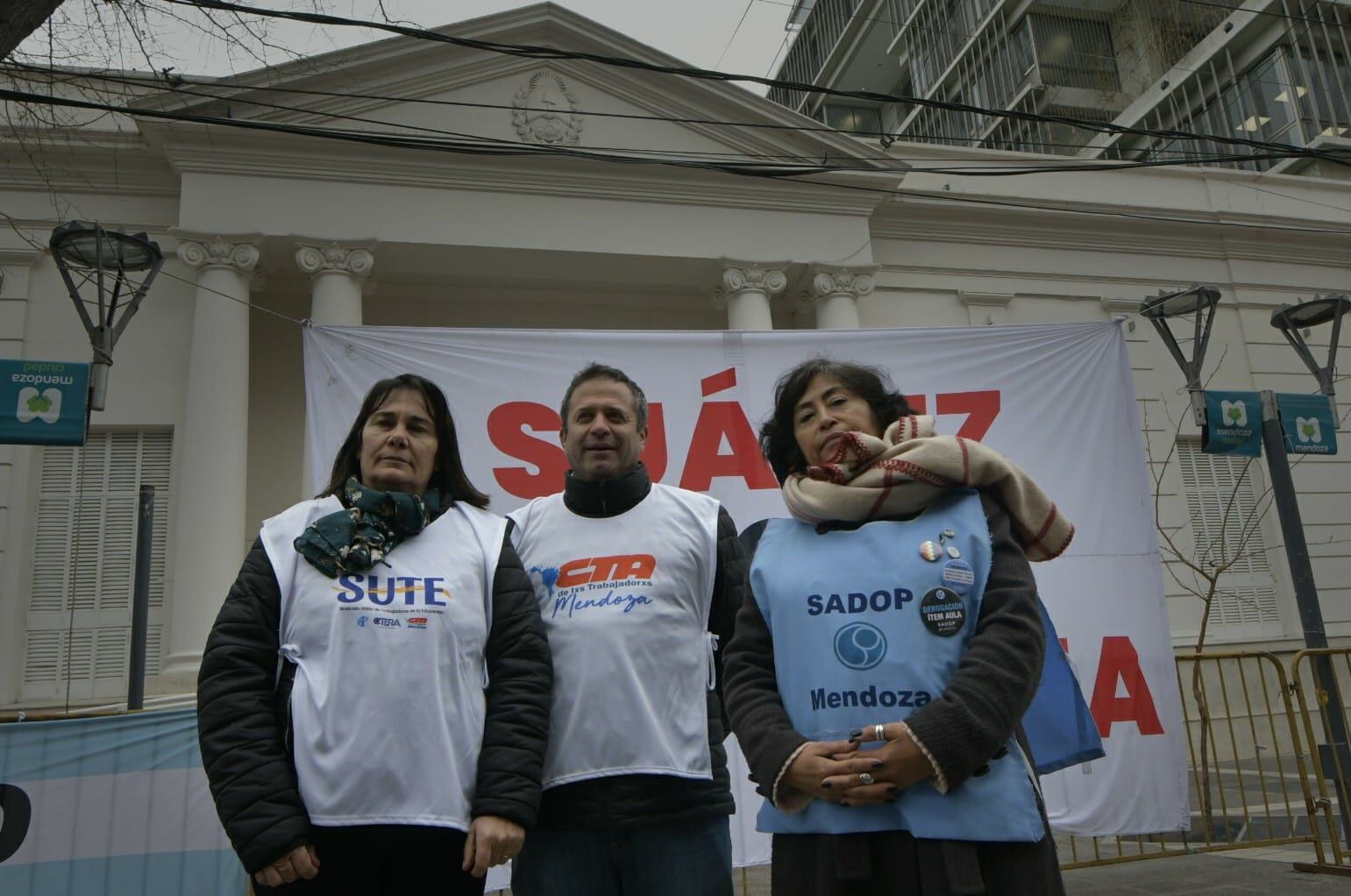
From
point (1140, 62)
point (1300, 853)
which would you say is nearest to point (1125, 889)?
point (1300, 853)

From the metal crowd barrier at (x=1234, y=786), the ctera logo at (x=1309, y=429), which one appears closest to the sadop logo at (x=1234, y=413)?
the ctera logo at (x=1309, y=429)

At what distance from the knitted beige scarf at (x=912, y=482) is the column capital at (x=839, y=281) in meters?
9.59

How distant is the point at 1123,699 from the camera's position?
422 centimetres

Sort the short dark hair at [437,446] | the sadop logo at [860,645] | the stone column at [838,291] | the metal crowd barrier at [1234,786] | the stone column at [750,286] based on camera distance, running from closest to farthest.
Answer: the sadop logo at [860,645], the short dark hair at [437,446], the metal crowd barrier at [1234,786], the stone column at [750,286], the stone column at [838,291]

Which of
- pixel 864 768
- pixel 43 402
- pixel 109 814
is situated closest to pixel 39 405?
pixel 43 402

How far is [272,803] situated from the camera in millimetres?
1830

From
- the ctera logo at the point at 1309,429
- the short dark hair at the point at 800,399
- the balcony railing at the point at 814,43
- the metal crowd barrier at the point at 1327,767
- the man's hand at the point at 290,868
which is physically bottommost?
the metal crowd barrier at the point at 1327,767

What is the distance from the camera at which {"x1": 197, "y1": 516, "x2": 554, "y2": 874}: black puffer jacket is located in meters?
1.83

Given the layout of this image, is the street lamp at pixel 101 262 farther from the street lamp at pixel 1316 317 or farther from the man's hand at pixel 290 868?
the street lamp at pixel 1316 317

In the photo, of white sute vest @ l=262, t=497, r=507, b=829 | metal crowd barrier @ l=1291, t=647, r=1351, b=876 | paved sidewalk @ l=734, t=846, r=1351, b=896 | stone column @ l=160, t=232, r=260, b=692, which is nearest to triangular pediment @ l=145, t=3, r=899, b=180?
stone column @ l=160, t=232, r=260, b=692

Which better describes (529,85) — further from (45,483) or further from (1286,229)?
(1286,229)

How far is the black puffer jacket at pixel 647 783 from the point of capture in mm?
2092

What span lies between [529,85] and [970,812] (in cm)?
1082

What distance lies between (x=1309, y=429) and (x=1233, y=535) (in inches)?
225
